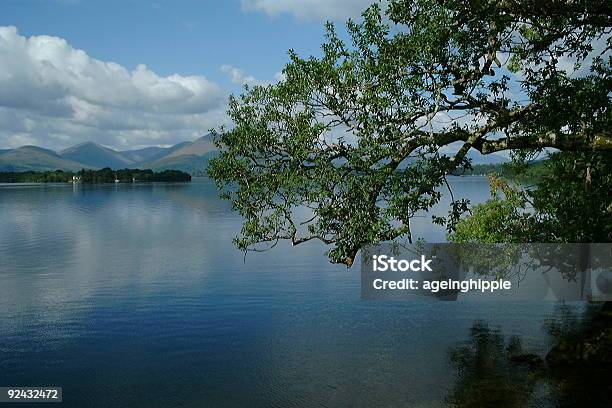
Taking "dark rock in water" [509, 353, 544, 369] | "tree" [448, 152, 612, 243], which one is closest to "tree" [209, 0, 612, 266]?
"tree" [448, 152, 612, 243]

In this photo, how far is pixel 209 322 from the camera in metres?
40.6

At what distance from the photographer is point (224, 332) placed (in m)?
38.0

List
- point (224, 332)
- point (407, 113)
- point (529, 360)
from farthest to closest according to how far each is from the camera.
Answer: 1. point (224, 332)
2. point (529, 360)
3. point (407, 113)

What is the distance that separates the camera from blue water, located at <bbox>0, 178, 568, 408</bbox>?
27.9m

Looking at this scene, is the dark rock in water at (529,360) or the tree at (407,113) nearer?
the tree at (407,113)

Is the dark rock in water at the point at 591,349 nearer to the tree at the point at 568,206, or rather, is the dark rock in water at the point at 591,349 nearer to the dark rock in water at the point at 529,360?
the dark rock in water at the point at 529,360

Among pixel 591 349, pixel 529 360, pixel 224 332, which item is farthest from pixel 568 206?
pixel 224 332

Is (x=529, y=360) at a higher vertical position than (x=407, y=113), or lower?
lower

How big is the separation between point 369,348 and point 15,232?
82.4m

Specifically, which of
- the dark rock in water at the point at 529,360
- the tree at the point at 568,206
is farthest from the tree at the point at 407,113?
the dark rock in water at the point at 529,360

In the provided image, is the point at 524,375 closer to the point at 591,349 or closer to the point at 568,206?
the point at 591,349

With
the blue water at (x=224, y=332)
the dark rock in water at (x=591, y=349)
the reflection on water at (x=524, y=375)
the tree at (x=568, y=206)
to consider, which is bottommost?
the blue water at (x=224, y=332)

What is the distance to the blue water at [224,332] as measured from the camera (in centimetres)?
2792

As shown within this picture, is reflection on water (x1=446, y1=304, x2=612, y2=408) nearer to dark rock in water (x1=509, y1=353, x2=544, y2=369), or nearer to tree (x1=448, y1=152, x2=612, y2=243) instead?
dark rock in water (x1=509, y1=353, x2=544, y2=369)
